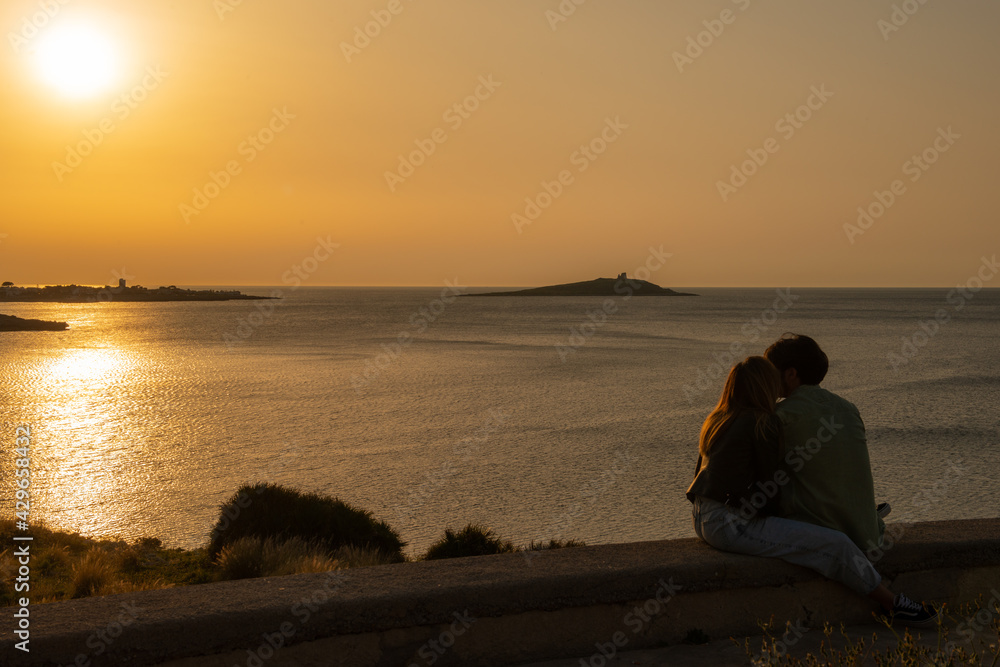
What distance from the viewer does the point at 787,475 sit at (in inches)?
155

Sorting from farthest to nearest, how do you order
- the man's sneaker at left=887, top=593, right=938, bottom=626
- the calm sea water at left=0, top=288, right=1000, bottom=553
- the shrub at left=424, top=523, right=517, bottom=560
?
the calm sea water at left=0, top=288, right=1000, bottom=553 < the shrub at left=424, top=523, right=517, bottom=560 < the man's sneaker at left=887, top=593, right=938, bottom=626

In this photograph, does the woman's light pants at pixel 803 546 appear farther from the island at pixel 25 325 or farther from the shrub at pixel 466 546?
the island at pixel 25 325

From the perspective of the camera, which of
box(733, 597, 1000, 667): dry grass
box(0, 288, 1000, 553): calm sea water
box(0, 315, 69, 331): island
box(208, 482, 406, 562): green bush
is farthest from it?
box(0, 315, 69, 331): island

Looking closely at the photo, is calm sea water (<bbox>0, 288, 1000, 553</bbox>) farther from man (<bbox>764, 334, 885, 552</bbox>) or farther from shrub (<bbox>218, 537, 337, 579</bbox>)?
man (<bbox>764, 334, 885, 552</bbox>)

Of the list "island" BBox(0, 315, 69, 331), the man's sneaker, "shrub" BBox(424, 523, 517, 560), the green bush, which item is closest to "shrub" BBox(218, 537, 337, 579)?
"shrub" BBox(424, 523, 517, 560)

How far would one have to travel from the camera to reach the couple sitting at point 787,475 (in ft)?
12.6

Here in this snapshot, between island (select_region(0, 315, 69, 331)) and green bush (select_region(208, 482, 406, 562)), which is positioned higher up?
island (select_region(0, 315, 69, 331))

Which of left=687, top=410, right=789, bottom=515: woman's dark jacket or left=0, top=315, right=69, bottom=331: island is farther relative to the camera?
left=0, top=315, right=69, bottom=331: island

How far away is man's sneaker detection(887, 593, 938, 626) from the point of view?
3.76 metres

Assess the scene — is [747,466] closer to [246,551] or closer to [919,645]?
[919,645]

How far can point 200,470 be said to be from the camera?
16453 mm

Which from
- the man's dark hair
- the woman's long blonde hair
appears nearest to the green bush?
the woman's long blonde hair

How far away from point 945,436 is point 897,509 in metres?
8.25

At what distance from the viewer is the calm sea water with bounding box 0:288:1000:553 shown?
13.4m
